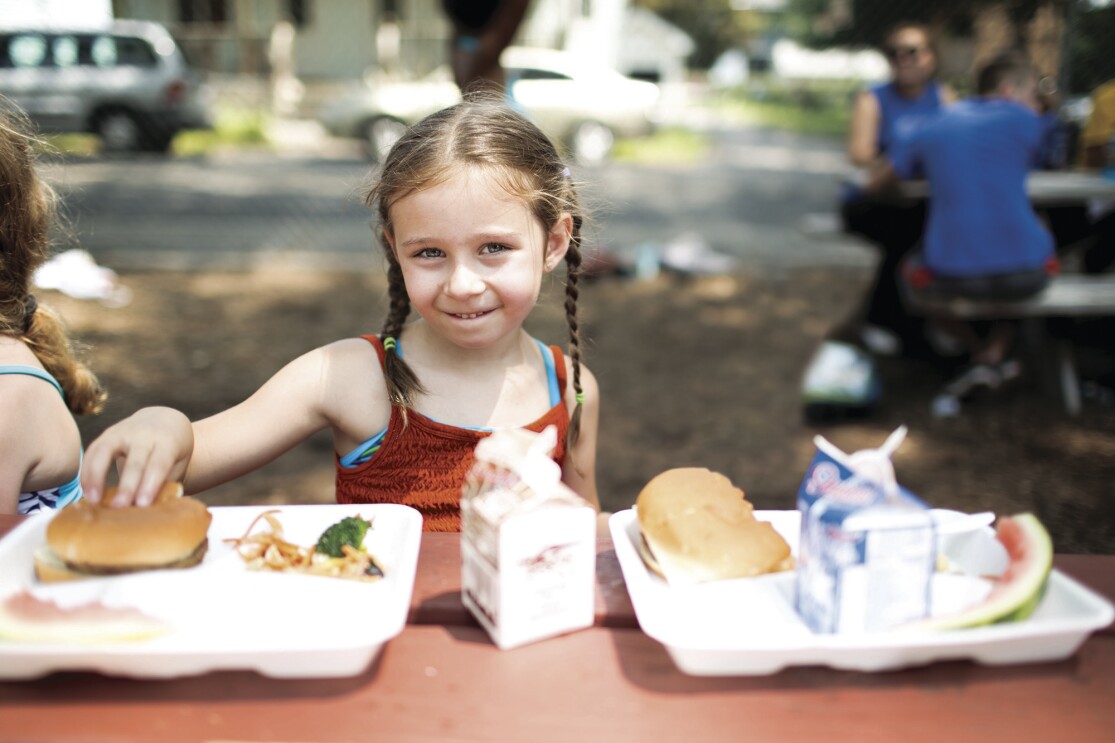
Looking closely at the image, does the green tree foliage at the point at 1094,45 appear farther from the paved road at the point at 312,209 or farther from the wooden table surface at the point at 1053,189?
the paved road at the point at 312,209

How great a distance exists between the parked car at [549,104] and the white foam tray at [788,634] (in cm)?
1316

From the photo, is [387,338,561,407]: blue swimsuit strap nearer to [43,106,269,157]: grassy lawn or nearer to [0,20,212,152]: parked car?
[0,20,212,152]: parked car

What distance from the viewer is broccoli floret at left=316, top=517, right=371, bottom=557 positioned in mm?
1237

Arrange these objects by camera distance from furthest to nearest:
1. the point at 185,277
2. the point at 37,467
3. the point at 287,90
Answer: the point at 287,90, the point at 185,277, the point at 37,467

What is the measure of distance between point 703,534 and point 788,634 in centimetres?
17

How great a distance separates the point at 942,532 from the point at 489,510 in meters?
0.54

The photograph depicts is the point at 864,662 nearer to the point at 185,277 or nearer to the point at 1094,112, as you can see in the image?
the point at 1094,112

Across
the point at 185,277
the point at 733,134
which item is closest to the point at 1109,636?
the point at 185,277

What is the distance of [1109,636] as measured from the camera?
1.17 meters

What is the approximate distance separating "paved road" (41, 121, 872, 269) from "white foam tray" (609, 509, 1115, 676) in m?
4.66

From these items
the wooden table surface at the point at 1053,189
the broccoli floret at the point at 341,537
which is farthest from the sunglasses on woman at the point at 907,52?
the broccoli floret at the point at 341,537

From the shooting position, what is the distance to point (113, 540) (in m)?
1.14

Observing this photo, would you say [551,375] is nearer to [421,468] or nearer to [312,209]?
[421,468]

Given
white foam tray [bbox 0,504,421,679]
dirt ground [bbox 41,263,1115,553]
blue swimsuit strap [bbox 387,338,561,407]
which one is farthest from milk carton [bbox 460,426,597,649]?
dirt ground [bbox 41,263,1115,553]
